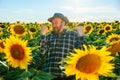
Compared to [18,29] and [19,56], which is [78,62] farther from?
[18,29]

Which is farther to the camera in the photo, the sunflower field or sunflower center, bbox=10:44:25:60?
sunflower center, bbox=10:44:25:60

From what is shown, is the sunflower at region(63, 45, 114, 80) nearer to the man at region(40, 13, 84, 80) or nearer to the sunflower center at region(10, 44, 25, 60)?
the sunflower center at region(10, 44, 25, 60)

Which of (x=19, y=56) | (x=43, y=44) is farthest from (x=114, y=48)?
(x=43, y=44)

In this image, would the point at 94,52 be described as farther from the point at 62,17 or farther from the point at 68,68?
the point at 62,17

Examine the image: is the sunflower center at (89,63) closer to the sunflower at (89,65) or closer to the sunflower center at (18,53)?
the sunflower at (89,65)

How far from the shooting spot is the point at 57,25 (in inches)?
218

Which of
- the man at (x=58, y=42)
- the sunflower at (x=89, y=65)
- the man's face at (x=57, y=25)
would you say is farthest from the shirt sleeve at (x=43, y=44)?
the sunflower at (x=89, y=65)

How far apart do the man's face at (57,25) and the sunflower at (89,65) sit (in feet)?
7.99

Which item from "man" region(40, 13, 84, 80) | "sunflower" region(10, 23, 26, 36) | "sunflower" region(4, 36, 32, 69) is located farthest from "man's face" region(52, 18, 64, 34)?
"sunflower" region(10, 23, 26, 36)

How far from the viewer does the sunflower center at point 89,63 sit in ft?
9.86

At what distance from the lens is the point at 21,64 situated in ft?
12.7

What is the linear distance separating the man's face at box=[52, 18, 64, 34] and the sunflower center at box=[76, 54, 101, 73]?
8.15 feet

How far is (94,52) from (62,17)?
8.28ft

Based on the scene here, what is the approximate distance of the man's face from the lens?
5549 mm
